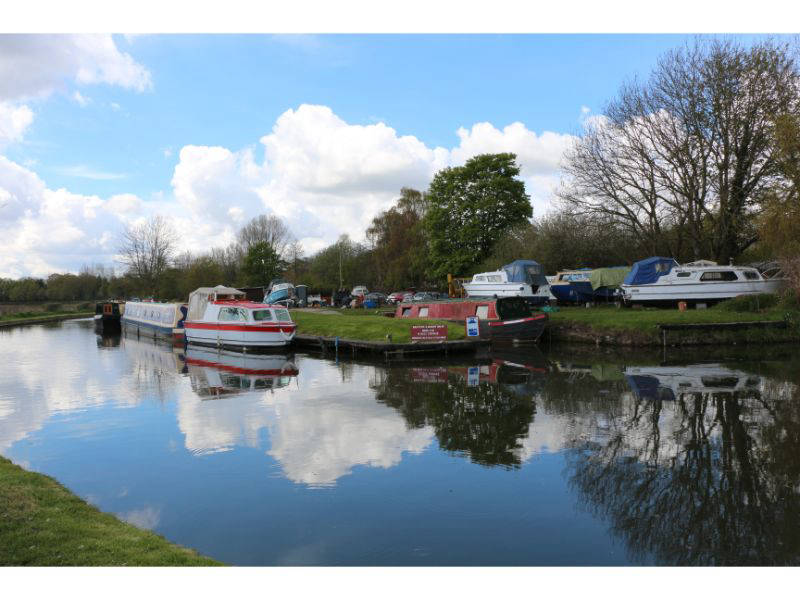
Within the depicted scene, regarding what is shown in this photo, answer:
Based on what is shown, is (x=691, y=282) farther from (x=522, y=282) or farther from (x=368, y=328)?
(x=368, y=328)

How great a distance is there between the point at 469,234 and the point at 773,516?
39.2 metres

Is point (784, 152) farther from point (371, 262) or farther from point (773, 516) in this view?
point (371, 262)

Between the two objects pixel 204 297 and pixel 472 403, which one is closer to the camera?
pixel 472 403

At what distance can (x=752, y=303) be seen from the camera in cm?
2336

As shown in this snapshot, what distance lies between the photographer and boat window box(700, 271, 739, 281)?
24609 mm

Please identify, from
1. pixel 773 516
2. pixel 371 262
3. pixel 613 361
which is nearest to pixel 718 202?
pixel 613 361

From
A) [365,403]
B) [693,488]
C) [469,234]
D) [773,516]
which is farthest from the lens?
[469,234]

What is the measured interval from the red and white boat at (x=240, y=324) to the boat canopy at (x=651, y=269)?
16.1 meters

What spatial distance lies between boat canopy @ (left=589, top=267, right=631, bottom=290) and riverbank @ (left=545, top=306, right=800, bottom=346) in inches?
214

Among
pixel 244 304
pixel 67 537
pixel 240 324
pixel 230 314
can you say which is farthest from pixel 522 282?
pixel 67 537

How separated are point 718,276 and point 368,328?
15.8 m

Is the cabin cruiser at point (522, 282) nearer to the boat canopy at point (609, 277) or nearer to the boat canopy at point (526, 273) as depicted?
the boat canopy at point (526, 273)

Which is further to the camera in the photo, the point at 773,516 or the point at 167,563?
the point at 773,516

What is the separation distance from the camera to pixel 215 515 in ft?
21.8
